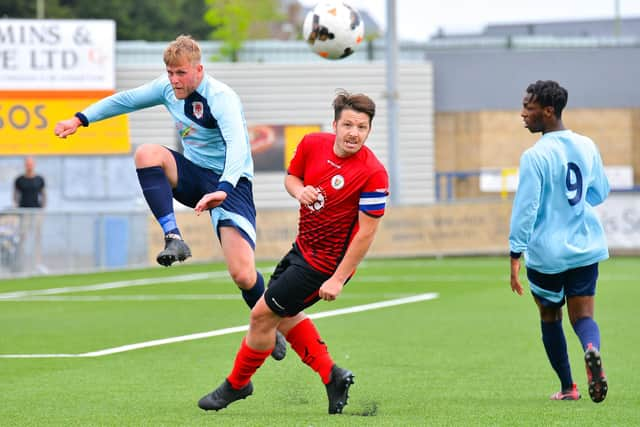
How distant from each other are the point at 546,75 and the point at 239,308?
22473mm

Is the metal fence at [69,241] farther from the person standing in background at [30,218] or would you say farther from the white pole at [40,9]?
the white pole at [40,9]

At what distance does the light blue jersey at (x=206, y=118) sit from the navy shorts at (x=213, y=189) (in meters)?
0.06

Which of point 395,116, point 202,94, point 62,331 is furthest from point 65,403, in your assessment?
point 395,116

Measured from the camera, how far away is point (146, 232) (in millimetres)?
25141

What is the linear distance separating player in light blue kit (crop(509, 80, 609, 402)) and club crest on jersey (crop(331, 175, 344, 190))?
1.08 metres

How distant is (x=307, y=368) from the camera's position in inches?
403

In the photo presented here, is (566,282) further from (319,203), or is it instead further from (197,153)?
(197,153)

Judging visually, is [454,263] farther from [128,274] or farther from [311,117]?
[311,117]

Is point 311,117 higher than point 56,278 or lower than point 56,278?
higher

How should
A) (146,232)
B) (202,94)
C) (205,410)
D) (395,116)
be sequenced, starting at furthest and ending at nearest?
(395,116), (146,232), (202,94), (205,410)

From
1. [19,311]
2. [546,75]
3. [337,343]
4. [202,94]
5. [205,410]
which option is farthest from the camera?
[546,75]

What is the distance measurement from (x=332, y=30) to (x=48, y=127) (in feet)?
80.7

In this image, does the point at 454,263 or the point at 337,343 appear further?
the point at 454,263

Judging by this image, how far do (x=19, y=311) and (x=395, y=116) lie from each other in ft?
49.5
